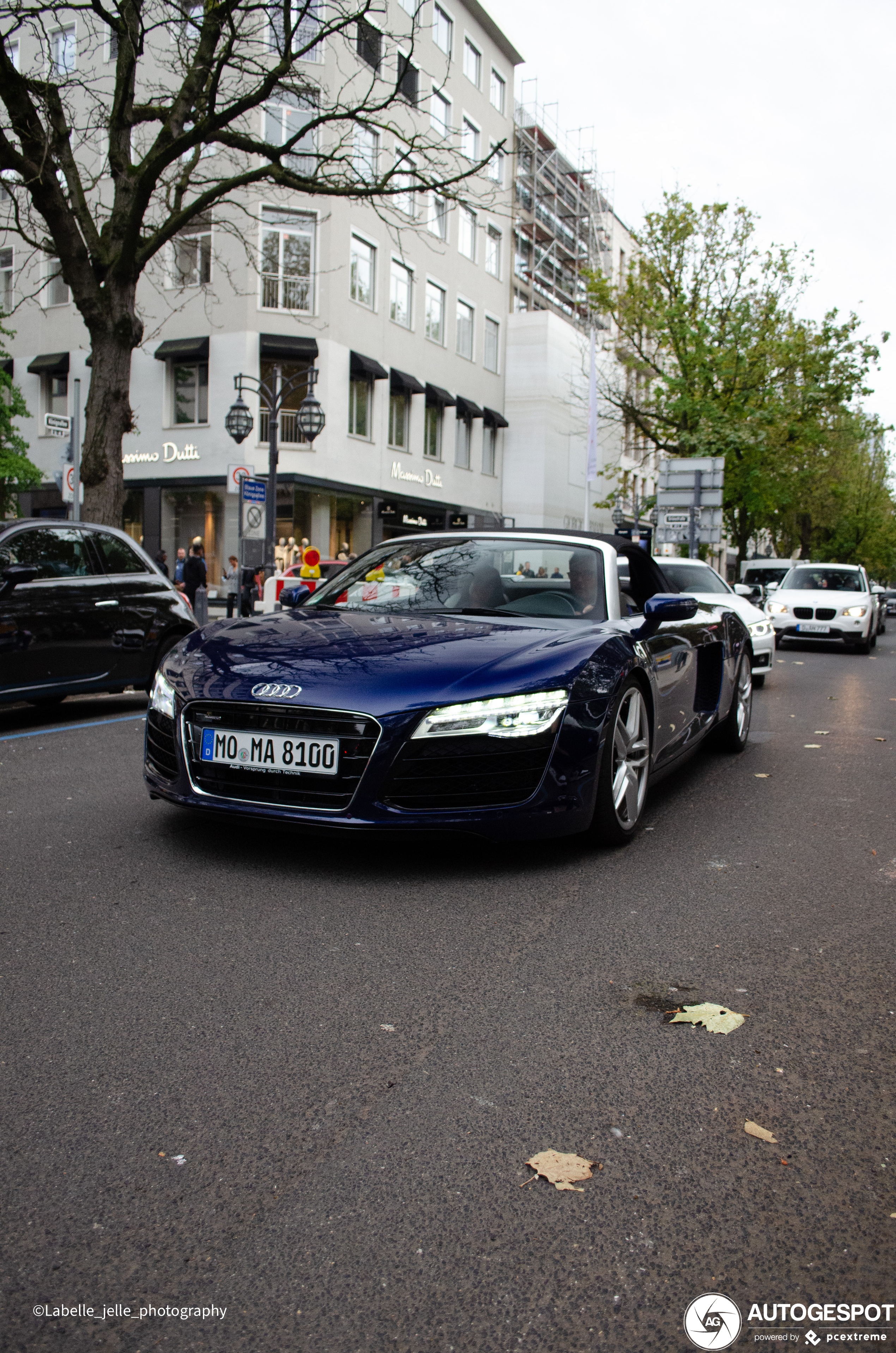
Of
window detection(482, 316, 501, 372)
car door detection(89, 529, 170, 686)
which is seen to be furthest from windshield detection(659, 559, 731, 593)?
window detection(482, 316, 501, 372)

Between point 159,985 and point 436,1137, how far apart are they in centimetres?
115

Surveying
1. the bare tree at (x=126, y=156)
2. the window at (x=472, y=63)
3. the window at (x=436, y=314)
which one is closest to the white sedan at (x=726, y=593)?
the bare tree at (x=126, y=156)

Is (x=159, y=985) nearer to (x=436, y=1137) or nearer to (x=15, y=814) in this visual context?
(x=436, y=1137)

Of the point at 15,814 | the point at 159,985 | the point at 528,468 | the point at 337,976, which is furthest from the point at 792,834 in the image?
the point at 528,468

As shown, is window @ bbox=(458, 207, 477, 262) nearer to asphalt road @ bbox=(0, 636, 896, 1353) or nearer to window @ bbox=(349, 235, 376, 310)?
window @ bbox=(349, 235, 376, 310)

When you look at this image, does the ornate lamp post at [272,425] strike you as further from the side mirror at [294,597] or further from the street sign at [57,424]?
the side mirror at [294,597]

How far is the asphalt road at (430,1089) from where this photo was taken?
189cm

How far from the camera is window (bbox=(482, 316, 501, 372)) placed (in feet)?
140

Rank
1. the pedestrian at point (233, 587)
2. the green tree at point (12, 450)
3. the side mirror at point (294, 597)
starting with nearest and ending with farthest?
1. the side mirror at point (294, 597)
2. the pedestrian at point (233, 587)
3. the green tree at point (12, 450)

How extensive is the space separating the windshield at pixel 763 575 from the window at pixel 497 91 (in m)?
20.9

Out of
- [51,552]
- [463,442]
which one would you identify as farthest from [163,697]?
[463,442]

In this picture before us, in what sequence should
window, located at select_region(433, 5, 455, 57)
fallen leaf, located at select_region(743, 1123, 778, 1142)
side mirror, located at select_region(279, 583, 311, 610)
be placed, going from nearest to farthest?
1. fallen leaf, located at select_region(743, 1123, 778, 1142)
2. side mirror, located at select_region(279, 583, 311, 610)
3. window, located at select_region(433, 5, 455, 57)

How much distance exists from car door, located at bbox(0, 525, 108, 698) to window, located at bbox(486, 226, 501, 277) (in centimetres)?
3619

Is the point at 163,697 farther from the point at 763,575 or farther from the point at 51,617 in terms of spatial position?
the point at 763,575
